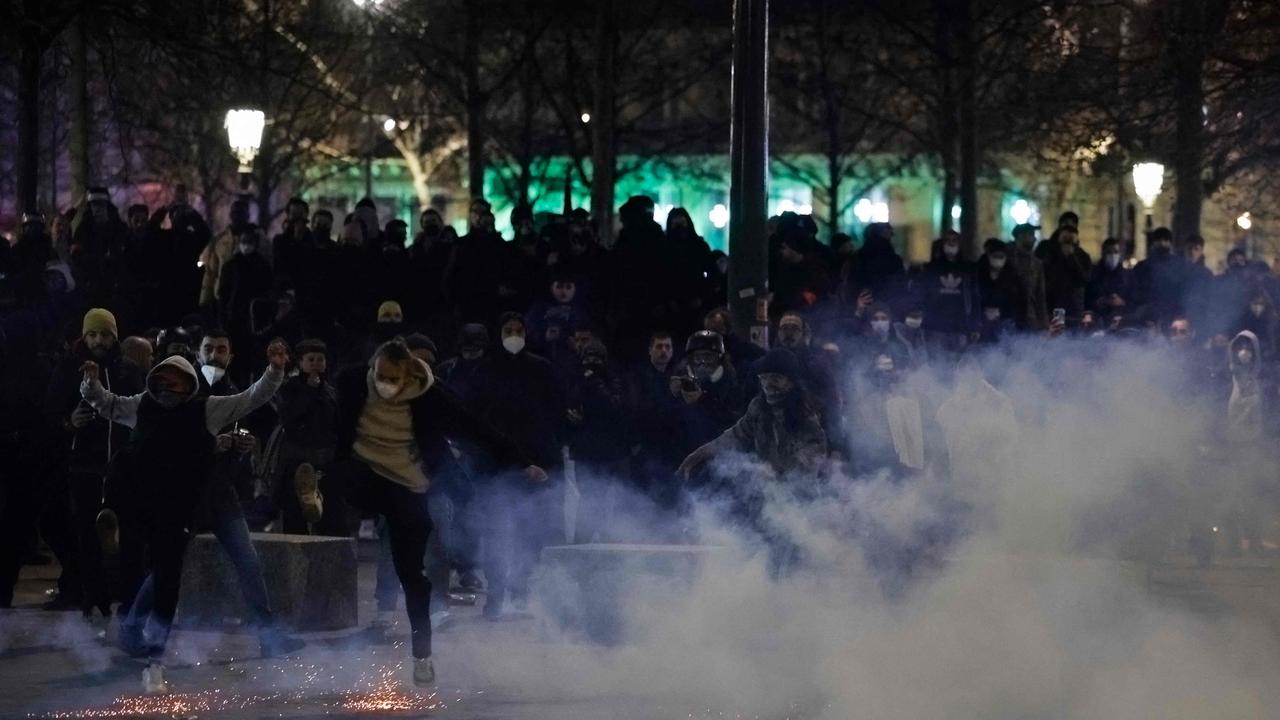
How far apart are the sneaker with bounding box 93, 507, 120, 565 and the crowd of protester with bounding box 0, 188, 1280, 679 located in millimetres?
26

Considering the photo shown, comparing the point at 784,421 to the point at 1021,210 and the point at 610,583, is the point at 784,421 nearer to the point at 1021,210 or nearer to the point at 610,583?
the point at 610,583

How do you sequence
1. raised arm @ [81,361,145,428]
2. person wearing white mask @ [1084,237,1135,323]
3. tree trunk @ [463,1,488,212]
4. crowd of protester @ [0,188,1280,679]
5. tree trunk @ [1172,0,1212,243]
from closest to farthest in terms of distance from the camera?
crowd of protester @ [0,188,1280,679], raised arm @ [81,361,145,428], person wearing white mask @ [1084,237,1135,323], tree trunk @ [1172,0,1212,243], tree trunk @ [463,1,488,212]

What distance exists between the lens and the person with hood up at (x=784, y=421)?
11422mm

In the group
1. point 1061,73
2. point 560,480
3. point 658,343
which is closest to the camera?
point 560,480

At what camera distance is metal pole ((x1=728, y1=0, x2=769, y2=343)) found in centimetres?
1410

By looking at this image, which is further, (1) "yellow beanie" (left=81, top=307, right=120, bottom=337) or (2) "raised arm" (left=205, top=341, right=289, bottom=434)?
(1) "yellow beanie" (left=81, top=307, right=120, bottom=337)

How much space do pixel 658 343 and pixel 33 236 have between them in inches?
224

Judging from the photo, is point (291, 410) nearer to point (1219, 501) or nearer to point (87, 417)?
point (87, 417)

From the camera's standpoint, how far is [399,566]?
415 inches

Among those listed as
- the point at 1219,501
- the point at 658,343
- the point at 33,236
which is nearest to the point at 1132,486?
the point at 1219,501

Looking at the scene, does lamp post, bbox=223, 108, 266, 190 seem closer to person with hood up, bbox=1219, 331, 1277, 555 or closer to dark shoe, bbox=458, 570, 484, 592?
dark shoe, bbox=458, 570, 484, 592

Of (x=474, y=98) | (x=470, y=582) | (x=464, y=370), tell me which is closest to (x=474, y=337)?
(x=464, y=370)

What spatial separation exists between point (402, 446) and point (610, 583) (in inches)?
67.5

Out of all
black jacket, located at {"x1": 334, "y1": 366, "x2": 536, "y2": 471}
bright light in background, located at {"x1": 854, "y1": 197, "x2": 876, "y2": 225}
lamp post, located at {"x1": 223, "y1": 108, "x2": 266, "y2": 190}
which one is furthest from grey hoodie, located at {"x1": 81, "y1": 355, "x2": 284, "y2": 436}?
bright light in background, located at {"x1": 854, "y1": 197, "x2": 876, "y2": 225}
